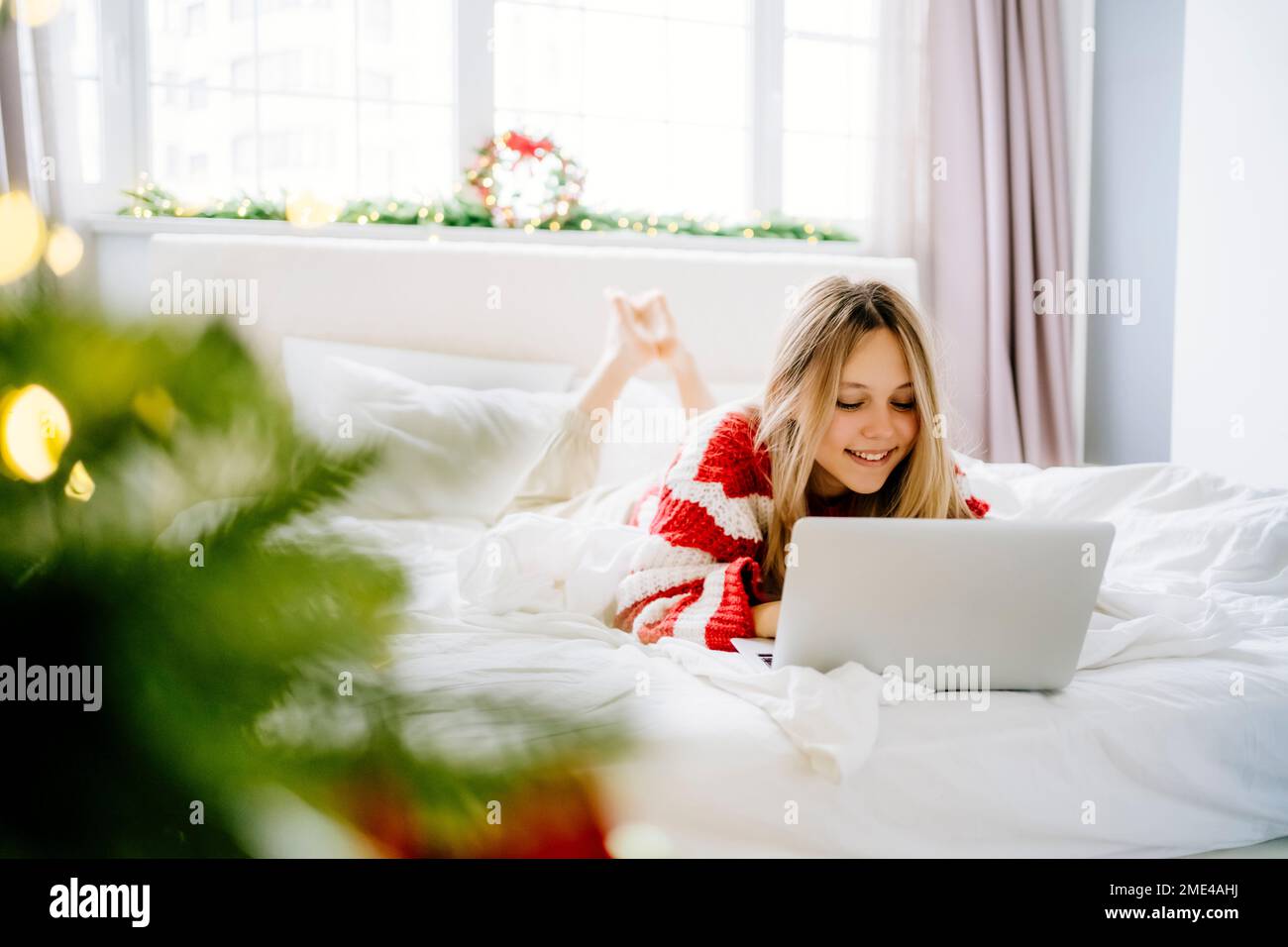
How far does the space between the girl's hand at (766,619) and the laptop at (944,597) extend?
8.0 inches

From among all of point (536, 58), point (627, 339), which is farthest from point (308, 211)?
point (627, 339)

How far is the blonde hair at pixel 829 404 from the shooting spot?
1.70 metres

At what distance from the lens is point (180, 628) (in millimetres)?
244

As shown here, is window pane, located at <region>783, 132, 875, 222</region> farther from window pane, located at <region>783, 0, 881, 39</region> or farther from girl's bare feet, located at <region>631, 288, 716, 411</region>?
girl's bare feet, located at <region>631, 288, 716, 411</region>

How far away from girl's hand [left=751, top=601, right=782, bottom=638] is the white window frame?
2473 mm

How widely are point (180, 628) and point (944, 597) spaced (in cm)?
109

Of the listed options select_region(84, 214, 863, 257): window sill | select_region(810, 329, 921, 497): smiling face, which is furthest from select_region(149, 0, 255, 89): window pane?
select_region(810, 329, 921, 497): smiling face

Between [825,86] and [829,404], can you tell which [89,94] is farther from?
[829,404]

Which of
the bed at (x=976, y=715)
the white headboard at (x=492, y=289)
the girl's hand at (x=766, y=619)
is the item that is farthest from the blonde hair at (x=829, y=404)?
the white headboard at (x=492, y=289)

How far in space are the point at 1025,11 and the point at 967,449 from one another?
1606 millimetres

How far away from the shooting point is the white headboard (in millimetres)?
3039

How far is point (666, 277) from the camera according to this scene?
3361mm
